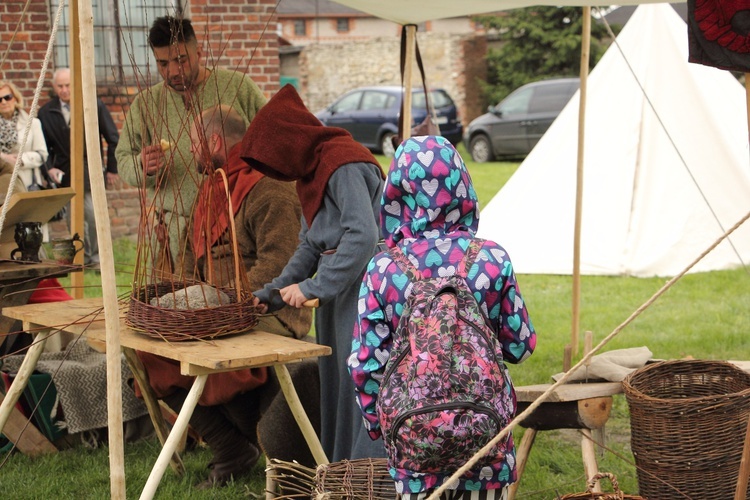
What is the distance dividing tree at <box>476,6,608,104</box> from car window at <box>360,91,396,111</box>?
18.3 feet

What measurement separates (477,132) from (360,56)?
29.9 ft

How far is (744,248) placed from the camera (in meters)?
7.71

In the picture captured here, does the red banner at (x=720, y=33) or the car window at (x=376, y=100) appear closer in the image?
the red banner at (x=720, y=33)

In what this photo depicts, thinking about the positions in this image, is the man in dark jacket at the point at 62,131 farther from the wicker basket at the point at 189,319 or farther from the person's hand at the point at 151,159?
the wicker basket at the point at 189,319

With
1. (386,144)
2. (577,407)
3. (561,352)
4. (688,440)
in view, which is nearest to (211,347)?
(577,407)

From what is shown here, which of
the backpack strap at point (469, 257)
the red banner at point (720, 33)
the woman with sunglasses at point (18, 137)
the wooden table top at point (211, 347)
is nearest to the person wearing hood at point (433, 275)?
the backpack strap at point (469, 257)

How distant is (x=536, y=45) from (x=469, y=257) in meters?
21.5

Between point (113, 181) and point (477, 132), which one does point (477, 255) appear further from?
point (477, 132)

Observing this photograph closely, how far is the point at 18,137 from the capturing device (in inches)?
284

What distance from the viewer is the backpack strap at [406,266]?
221 centimetres

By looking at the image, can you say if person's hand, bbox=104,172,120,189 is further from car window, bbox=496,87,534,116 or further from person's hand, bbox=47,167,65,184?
car window, bbox=496,87,534,116

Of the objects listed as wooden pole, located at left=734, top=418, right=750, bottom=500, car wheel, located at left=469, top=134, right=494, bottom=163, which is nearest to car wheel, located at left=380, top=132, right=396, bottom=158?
car wheel, located at left=469, top=134, right=494, bottom=163

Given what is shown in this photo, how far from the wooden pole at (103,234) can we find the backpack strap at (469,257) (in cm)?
87

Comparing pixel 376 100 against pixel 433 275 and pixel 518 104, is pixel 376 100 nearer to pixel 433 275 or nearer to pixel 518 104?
pixel 518 104
